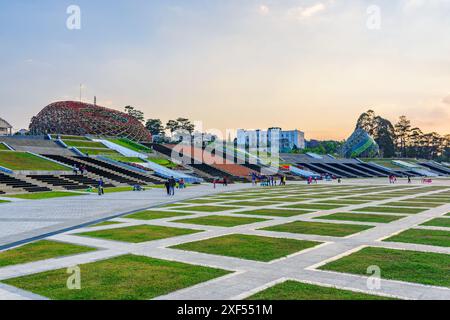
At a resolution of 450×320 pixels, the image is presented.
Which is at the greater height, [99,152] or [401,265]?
[99,152]

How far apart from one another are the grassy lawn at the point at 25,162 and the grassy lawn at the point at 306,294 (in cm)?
3724

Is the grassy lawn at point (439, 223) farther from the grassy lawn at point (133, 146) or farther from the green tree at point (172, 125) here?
the green tree at point (172, 125)

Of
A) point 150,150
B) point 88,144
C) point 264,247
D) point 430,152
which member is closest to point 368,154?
point 430,152

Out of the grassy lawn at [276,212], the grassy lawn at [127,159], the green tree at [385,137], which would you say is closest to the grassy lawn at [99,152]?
the grassy lawn at [127,159]

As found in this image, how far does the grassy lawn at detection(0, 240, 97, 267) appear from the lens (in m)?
9.63

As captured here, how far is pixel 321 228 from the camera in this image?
1401cm

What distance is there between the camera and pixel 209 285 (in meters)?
7.41

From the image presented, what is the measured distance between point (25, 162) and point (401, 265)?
137 ft

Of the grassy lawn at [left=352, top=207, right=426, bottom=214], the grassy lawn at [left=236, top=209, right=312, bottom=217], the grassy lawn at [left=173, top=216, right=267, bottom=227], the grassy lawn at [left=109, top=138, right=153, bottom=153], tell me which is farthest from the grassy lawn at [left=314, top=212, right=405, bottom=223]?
the grassy lawn at [left=109, top=138, right=153, bottom=153]

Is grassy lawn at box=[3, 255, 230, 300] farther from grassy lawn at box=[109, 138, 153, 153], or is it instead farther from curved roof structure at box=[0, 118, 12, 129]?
curved roof structure at box=[0, 118, 12, 129]

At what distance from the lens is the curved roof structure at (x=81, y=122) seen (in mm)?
79438

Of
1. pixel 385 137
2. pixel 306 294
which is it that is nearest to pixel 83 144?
pixel 306 294

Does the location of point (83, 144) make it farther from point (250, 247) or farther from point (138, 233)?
point (250, 247)

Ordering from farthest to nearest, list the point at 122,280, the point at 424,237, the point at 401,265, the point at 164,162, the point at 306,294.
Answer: the point at 164,162 < the point at 424,237 < the point at 401,265 < the point at 122,280 < the point at 306,294
